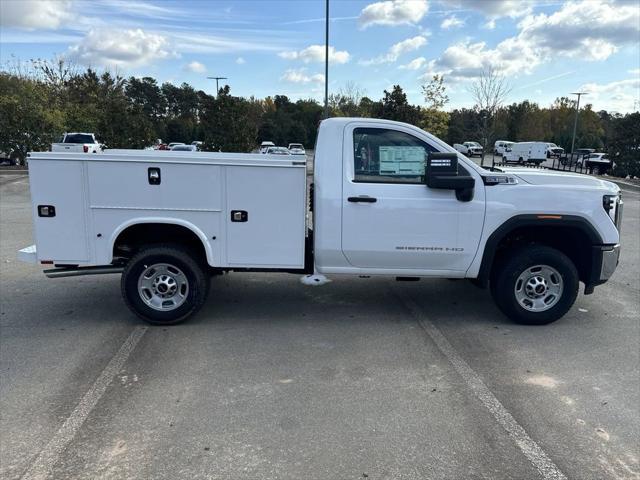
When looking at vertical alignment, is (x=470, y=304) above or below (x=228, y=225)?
below

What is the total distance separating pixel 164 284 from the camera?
5.25m

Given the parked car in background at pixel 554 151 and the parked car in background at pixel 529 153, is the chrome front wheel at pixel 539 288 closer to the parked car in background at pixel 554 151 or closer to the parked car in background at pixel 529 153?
the parked car in background at pixel 529 153

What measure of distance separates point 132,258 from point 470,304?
3894mm

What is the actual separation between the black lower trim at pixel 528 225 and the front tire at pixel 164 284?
2.87 m

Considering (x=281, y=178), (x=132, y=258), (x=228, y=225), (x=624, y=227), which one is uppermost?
(x=281, y=178)

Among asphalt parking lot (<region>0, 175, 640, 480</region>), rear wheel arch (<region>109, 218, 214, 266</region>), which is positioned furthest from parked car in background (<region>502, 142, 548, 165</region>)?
rear wheel arch (<region>109, 218, 214, 266</region>)

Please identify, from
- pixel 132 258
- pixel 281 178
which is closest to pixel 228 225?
pixel 281 178

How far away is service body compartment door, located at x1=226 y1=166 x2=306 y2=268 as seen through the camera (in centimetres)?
502

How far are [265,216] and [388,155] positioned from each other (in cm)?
137

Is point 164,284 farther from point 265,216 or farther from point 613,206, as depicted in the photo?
point 613,206

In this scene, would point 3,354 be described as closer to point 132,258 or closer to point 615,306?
point 132,258

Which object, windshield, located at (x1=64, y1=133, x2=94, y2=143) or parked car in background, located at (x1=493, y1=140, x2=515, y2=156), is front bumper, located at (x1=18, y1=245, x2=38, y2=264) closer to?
windshield, located at (x1=64, y1=133, x2=94, y2=143)

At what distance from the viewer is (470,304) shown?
628 cm

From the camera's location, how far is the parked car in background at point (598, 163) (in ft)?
118
